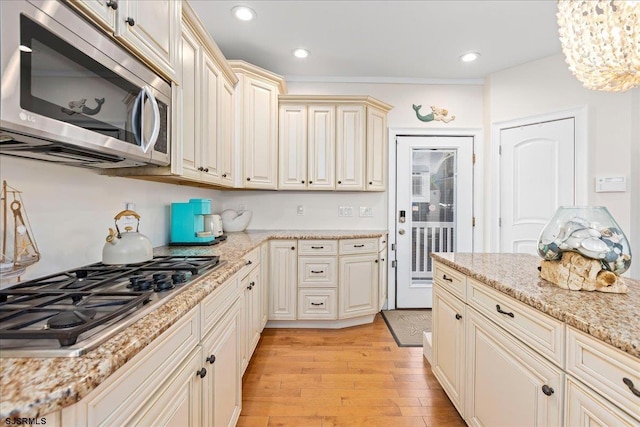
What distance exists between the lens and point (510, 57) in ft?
9.97

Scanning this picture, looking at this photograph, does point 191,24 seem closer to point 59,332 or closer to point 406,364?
point 59,332

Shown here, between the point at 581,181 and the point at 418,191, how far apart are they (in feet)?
4.86

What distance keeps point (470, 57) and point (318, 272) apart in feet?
8.63

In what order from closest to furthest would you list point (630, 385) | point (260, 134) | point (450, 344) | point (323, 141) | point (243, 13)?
point (630, 385) → point (450, 344) → point (243, 13) → point (260, 134) → point (323, 141)

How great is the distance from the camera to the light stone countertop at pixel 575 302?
78cm

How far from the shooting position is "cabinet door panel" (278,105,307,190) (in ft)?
10.6

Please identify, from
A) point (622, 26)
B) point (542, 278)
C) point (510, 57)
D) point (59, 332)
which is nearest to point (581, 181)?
point (510, 57)

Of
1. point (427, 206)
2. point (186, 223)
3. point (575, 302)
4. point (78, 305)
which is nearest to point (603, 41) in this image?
point (575, 302)

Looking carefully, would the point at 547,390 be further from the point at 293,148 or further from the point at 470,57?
the point at 470,57

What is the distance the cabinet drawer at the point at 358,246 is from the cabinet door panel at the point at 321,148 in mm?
651

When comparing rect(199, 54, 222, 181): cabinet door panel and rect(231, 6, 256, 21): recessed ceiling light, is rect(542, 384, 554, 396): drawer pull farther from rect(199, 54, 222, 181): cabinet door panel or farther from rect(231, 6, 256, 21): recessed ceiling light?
rect(231, 6, 256, 21): recessed ceiling light

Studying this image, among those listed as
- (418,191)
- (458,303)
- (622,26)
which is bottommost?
(458,303)

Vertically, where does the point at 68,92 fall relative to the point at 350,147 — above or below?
below

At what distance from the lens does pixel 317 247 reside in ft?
9.46
